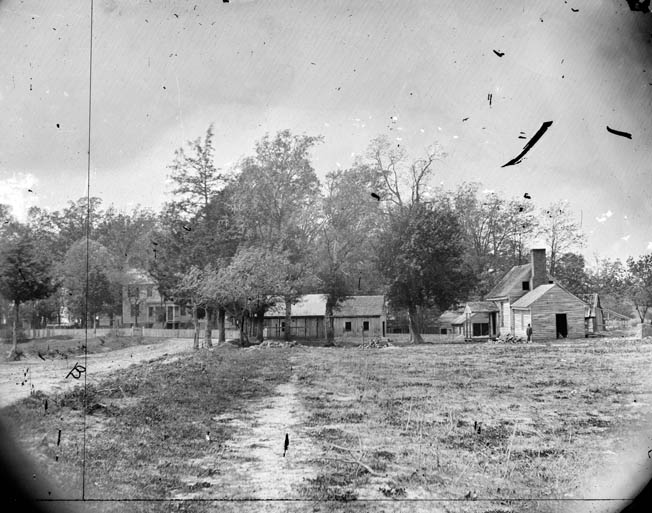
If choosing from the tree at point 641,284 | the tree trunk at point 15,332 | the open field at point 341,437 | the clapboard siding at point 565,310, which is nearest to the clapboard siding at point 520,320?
the clapboard siding at point 565,310

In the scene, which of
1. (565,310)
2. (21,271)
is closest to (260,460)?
(21,271)

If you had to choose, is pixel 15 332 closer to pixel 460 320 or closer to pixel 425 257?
pixel 425 257

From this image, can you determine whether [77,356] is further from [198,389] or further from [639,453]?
[639,453]

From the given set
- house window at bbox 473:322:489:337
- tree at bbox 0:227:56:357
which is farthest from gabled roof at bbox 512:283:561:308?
tree at bbox 0:227:56:357

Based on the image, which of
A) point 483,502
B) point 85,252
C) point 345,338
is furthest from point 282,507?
point 345,338

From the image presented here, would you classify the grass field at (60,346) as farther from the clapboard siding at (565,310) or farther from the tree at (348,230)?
the clapboard siding at (565,310)

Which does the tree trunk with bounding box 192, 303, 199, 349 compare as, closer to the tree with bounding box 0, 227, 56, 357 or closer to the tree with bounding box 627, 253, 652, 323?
the tree with bounding box 0, 227, 56, 357
